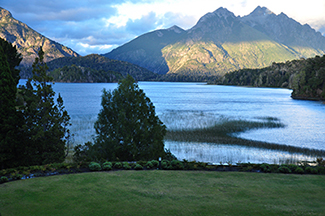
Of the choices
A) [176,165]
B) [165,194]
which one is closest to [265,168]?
[176,165]

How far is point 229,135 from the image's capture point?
35.6 meters

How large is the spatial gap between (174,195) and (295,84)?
134 metres

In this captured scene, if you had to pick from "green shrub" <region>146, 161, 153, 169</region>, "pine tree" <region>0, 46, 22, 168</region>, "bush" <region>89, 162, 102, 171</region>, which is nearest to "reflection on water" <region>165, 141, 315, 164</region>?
"green shrub" <region>146, 161, 153, 169</region>

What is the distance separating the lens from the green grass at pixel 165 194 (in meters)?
9.30

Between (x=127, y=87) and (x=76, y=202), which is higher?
(x=127, y=87)

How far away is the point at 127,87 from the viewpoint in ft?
64.9

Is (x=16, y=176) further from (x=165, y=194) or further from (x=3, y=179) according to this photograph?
(x=165, y=194)

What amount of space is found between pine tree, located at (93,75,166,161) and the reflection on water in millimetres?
6760

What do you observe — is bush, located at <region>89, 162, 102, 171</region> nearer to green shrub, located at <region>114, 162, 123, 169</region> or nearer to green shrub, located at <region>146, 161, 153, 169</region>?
green shrub, located at <region>114, 162, 123, 169</region>

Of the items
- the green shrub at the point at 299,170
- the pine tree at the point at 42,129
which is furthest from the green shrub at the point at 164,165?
the green shrub at the point at 299,170

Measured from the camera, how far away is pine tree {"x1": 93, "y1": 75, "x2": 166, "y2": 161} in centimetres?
1822

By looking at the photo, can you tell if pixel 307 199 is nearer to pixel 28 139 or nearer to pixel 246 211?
pixel 246 211

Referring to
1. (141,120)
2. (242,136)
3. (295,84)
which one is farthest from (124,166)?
(295,84)

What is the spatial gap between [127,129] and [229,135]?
21019 millimetres
